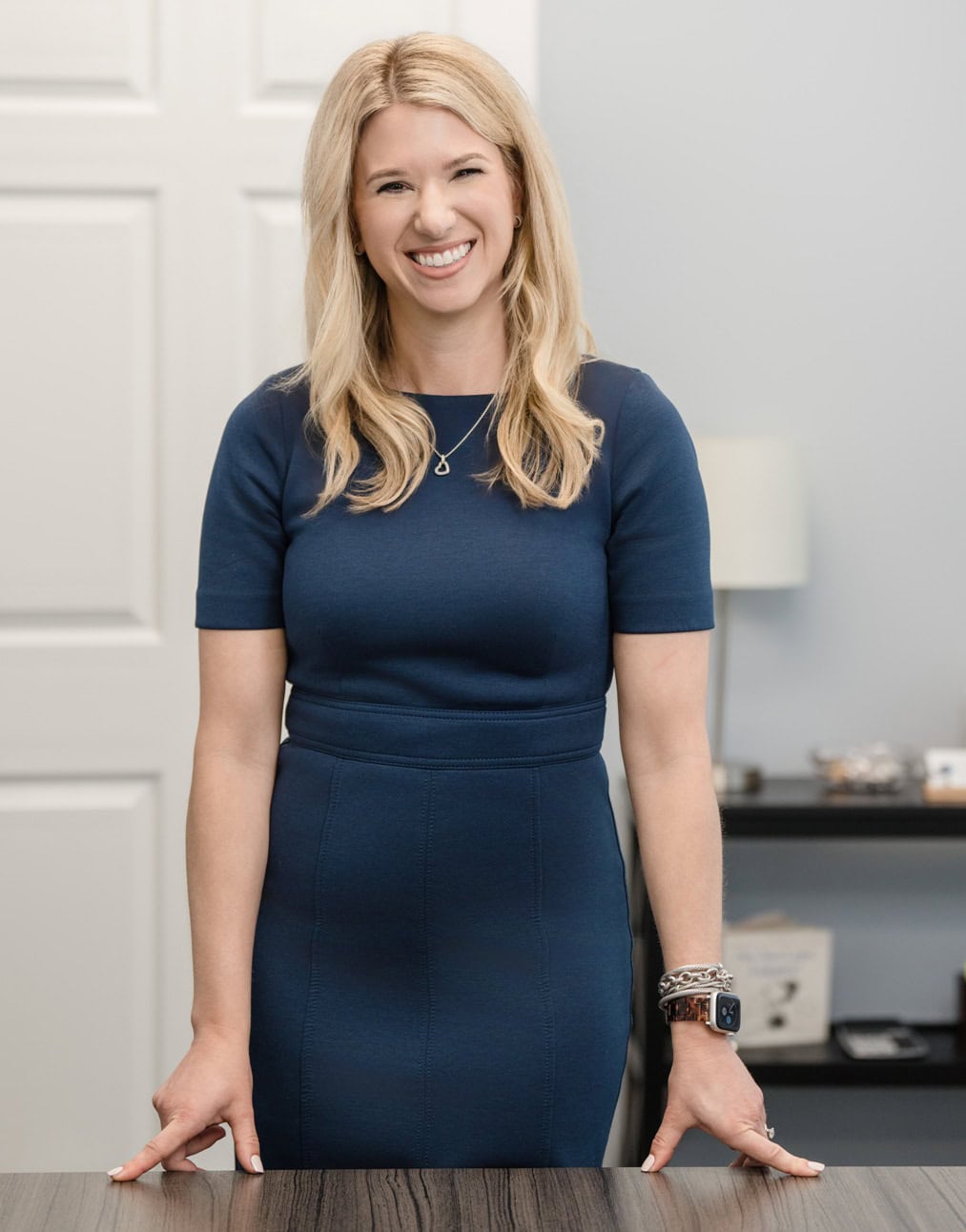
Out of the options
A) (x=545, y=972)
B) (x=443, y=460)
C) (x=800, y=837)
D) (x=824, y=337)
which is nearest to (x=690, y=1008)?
(x=545, y=972)

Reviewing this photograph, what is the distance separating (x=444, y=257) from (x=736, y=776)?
1.47 meters

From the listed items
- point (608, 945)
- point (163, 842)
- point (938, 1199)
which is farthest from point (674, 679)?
point (163, 842)

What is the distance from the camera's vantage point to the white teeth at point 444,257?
131cm

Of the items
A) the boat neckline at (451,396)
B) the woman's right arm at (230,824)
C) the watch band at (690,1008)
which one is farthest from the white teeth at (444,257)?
the watch band at (690,1008)

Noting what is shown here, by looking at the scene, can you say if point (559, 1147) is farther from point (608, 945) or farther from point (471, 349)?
point (471, 349)

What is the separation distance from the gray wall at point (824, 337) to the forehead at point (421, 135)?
1.37 metres

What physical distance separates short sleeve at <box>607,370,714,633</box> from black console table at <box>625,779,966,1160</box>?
3.81ft

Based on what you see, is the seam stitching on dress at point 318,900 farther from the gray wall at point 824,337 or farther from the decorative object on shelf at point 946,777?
the decorative object on shelf at point 946,777

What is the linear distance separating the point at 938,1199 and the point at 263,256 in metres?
1.75

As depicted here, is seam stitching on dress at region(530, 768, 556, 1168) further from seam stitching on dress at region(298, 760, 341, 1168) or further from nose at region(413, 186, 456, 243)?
nose at region(413, 186, 456, 243)

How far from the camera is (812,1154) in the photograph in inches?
108

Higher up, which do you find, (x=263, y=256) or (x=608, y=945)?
(x=263, y=256)

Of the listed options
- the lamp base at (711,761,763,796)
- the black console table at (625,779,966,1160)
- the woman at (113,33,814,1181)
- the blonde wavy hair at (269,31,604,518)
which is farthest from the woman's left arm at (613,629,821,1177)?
the lamp base at (711,761,763,796)

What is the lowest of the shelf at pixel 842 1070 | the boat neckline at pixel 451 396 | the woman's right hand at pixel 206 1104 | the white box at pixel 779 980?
the shelf at pixel 842 1070
